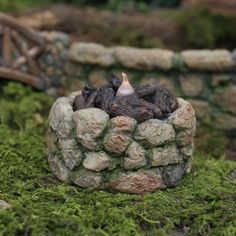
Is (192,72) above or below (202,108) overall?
above

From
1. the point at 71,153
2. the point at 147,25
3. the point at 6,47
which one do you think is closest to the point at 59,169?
the point at 71,153

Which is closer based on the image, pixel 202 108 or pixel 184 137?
pixel 184 137

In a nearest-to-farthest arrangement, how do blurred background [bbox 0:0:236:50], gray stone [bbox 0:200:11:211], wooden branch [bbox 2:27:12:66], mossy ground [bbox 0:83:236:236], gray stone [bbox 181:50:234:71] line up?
mossy ground [bbox 0:83:236:236]
gray stone [bbox 0:200:11:211]
gray stone [bbox 181:50:234:71]
wooden branch [bbox 2:27:12:66]
blurred background [bbox 0:0:236:50]

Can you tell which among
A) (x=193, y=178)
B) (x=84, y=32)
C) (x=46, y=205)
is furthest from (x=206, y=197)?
(x=84, y=32)

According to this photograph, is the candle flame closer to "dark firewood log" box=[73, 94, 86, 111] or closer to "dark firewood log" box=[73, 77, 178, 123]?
"dark firewood log" box=[73, 77, 178, 123]

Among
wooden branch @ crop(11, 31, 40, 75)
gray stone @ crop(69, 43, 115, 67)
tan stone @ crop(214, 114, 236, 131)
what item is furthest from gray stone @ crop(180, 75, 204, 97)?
wooden branch @ crop(11, 31, 40, 75)

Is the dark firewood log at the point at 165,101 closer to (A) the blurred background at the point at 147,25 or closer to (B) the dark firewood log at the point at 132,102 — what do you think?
(B) the dark firewood log at the point at 132,102

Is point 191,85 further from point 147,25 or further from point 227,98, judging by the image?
point 147,25

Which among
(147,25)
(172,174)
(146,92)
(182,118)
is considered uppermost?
(146,92)
